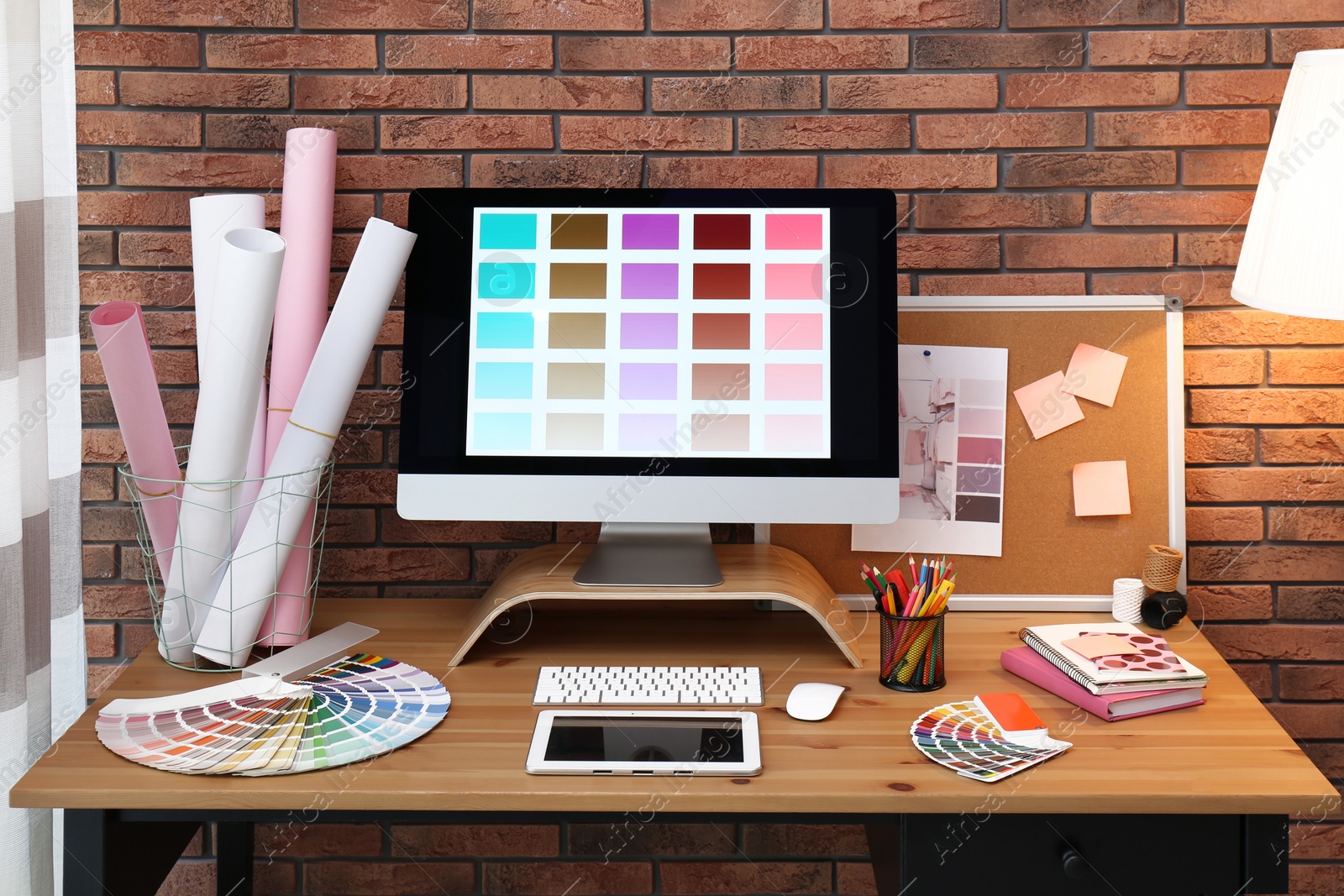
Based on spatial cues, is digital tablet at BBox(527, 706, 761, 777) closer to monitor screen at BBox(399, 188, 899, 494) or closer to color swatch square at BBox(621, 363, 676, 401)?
monitor screen at BBox(399, 188, 899, 494)

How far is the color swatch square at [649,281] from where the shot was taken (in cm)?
138

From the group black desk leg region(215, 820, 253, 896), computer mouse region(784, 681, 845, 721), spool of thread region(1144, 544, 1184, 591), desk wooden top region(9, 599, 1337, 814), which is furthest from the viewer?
black desk leg region(215, 820, 253, 896)

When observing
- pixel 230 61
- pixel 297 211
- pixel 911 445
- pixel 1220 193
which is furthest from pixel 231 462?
pixel 1220 193

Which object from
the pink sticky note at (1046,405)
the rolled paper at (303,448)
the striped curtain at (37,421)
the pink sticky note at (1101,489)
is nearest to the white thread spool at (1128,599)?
the pink sticky note at (1101,489)

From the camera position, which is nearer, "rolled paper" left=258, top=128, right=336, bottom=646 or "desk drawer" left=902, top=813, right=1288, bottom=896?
"desk drawer" left=902, top=813, right=1288, bottom=896

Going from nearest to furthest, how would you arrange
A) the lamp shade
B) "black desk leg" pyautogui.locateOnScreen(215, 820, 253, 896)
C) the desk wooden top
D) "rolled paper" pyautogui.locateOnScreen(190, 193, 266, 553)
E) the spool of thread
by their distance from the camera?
1. the desk wooden top
2. the lamp shade
3. "rolled paper" pyautogui.locateOnScreen(190, 193, 266, 553)
4. the spool of thread
5. "black desk leg" pyautogui.locateOnScreen(215, 820, 253, 896)

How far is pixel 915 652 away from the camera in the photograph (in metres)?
1.27

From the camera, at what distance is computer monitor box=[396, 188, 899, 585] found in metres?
1.35

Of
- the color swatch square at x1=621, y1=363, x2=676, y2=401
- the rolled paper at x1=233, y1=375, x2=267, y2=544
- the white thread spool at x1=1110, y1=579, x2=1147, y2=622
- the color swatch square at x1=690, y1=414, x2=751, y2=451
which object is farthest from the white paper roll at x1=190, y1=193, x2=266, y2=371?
the white thread spool at x1=1110, y1=579, x2=1147, y2=622

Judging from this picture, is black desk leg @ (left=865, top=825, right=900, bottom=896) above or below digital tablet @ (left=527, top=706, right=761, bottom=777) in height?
below

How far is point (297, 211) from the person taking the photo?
149cm

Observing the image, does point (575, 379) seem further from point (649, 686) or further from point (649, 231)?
point (649, 686)

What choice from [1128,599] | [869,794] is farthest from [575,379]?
[1128,599]

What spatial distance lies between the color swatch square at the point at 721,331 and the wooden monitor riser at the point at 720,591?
32 centimetres
